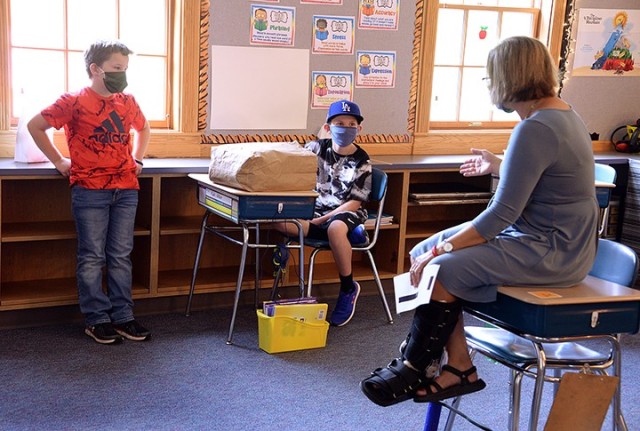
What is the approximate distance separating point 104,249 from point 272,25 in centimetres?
168

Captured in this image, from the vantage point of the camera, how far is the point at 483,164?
3.05m

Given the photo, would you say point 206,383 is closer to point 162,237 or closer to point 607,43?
point 162,237

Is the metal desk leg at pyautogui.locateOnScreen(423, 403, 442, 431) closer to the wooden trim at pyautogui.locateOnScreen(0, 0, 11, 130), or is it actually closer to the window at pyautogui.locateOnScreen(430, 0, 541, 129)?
the wooden trim at pyautogui.locateOnScreen(0, 0, 11, 130)

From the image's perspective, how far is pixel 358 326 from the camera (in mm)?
4648

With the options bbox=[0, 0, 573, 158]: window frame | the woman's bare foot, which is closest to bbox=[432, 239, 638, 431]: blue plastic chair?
the woman's bare foot

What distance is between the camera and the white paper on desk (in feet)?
8.63

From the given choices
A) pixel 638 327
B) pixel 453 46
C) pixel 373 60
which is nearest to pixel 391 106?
pixel 373 60

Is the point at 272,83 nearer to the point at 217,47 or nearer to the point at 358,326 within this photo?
the point at 217,47

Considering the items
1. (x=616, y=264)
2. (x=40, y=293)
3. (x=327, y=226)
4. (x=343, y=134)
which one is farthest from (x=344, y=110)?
(x=616, y=264)

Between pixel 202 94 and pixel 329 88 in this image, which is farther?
pixel 329 88

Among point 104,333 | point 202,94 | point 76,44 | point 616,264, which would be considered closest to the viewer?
point 616,264

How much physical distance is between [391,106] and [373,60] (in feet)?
1.07

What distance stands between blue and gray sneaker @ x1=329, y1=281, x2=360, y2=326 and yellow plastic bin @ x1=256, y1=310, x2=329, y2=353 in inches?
14.5

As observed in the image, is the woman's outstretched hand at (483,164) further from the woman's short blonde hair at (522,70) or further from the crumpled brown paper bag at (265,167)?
the crumpled brown paper bag at (265,167)
